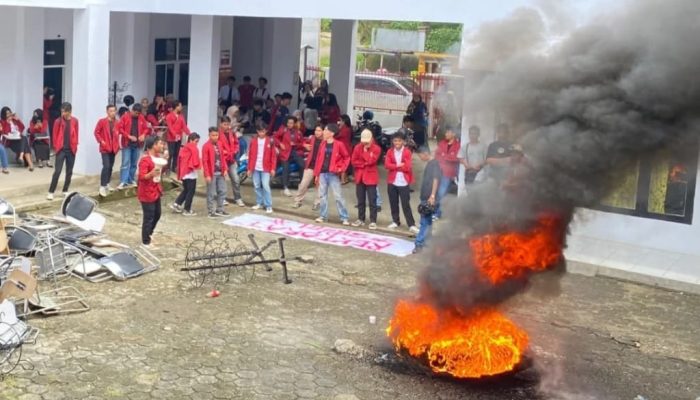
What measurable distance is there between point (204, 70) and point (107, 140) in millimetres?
3237

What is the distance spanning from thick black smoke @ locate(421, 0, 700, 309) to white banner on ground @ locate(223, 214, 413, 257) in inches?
184

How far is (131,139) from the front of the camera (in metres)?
15.4

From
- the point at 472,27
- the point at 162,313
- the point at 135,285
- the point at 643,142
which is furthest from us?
the point at 472,27

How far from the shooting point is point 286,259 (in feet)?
39.5

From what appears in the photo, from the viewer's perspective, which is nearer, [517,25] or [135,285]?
[517,25]

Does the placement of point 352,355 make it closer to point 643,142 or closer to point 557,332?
point 557,332

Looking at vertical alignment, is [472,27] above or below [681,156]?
above

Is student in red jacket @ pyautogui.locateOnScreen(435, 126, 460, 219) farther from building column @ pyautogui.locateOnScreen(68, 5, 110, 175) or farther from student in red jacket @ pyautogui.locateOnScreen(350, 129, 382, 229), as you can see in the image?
building column @ pyautogui.locateOnScreen(68, 5, 110, 175)

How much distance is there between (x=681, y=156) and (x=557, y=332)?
9.91ft

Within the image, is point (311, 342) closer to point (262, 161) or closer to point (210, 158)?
point (210, 158)

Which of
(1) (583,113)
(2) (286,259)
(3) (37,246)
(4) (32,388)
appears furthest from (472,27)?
(4) (32,388)

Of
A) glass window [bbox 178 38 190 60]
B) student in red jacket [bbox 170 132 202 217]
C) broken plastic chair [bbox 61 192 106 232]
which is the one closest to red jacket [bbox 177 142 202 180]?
student in red jacket [bbox 170 132 202 217]

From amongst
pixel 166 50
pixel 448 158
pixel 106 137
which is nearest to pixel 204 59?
pixel 106 137

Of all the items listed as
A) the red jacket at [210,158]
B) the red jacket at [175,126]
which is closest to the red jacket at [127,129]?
the red jacket at [175,126]
